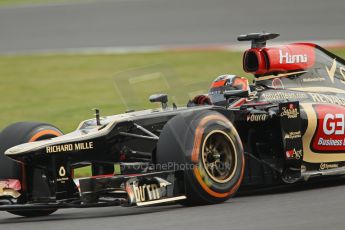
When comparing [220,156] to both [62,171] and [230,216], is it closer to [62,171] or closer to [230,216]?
[230,216]

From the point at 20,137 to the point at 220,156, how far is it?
1.97m

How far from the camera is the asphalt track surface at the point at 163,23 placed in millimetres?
21578

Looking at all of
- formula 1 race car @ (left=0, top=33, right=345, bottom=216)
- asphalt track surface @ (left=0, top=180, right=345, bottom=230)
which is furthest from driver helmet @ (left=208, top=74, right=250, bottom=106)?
asphalt track surface @ (left=0, top=180, right=345, bottom=230)

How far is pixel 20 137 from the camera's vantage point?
8375mm

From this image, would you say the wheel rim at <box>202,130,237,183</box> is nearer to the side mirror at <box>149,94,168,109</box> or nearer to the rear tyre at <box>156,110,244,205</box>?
the rear tyre at <box>156,110,244,205</box>

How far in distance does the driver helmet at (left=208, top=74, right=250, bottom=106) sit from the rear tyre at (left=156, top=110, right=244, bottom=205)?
121cm

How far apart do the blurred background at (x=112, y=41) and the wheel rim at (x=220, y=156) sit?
601cm

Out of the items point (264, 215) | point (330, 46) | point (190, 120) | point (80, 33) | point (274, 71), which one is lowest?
point (264, 215)

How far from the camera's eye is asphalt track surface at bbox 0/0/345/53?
70.8 ft

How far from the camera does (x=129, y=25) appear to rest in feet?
77.3

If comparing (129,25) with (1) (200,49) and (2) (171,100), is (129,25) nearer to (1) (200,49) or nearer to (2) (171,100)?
(1) (200,49)

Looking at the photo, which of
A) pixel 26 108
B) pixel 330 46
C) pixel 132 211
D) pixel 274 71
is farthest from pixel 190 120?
pixel 330 46

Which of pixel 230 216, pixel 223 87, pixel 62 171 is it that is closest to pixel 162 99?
pixel 223 87

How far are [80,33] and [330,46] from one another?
7202 mm
